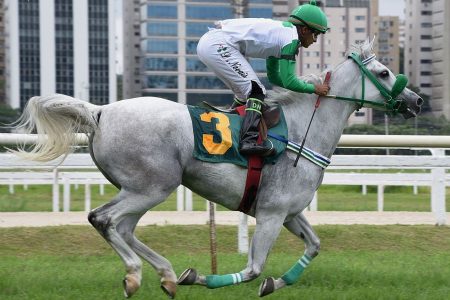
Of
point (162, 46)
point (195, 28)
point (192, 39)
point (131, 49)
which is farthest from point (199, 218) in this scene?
point (131, 49)

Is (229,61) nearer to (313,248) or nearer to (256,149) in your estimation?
(256,149)

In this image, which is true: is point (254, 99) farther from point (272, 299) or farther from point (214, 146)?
point (272, 299)

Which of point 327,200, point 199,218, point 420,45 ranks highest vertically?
point 420,45

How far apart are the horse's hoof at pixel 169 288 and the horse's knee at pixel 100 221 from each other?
0.53m

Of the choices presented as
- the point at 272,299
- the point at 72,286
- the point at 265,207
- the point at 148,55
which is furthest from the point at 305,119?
the point at 148,55

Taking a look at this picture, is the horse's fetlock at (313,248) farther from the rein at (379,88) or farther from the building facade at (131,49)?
the building facade at (131,49)

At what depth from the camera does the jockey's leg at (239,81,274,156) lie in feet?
18.9

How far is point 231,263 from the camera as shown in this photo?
745 centimetres

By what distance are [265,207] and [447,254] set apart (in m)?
2.97

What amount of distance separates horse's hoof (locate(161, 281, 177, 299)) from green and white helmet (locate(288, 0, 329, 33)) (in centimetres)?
205

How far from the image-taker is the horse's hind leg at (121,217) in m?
5.76

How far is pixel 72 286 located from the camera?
20.6 feet

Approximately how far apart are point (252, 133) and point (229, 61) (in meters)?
0.59

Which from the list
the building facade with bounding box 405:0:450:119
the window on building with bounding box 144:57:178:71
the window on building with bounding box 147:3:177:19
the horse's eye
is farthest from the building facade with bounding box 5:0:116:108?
the horse's eye
